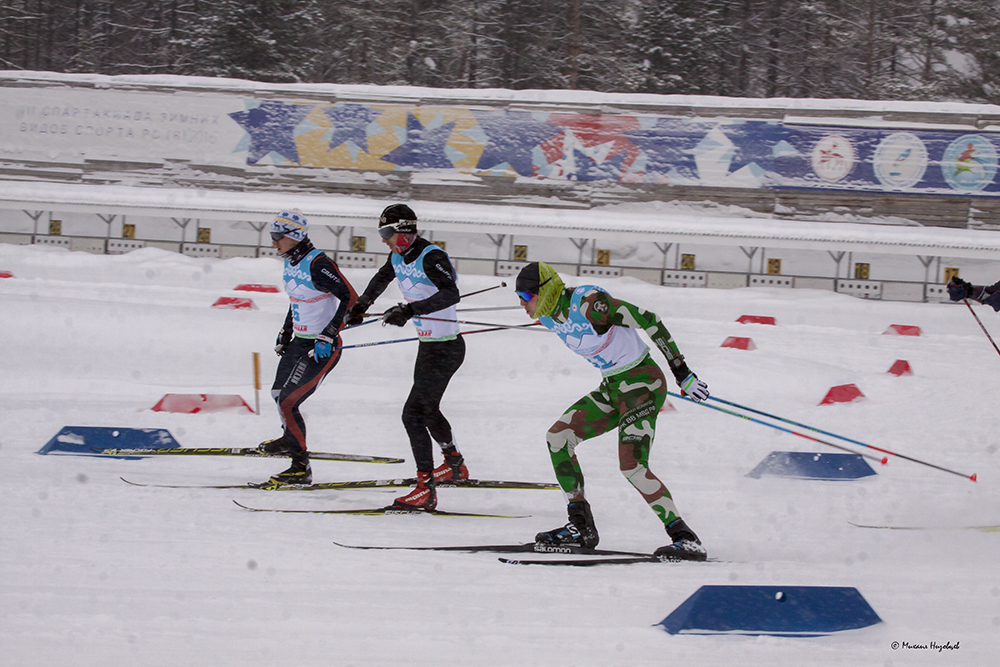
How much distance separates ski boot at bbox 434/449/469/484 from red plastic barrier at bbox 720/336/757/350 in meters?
5.48

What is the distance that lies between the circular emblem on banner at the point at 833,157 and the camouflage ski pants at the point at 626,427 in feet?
41.9

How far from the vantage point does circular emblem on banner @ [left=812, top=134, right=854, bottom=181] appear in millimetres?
15820

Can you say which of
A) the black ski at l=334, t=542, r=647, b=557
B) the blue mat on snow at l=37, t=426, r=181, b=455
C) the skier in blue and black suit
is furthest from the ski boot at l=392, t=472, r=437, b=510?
the blue mat on snow at l=37, t=426, r=181, b=455

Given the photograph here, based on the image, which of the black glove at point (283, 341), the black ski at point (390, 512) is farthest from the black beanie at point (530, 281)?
the black glove at point (283, 341)

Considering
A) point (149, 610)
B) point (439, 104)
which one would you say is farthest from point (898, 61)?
point (149, 610)

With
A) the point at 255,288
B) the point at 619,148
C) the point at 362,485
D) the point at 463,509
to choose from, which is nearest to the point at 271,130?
the point at 255,288

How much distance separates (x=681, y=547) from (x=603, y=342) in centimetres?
115

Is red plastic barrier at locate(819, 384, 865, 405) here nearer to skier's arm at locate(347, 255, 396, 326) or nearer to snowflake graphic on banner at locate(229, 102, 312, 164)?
skier's arm at locate(347, 255, 396, 326)

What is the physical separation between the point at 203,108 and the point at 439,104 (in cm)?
489

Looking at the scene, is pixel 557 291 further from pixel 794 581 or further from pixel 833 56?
pixel 833 56

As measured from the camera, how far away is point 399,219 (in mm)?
5469

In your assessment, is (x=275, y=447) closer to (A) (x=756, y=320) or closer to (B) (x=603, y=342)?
(B) (x=603, y=342)

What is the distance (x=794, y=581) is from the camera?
423 centimetres

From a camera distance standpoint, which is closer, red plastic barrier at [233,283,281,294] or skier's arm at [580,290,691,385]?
skier's arm at [580,290,691,385]
